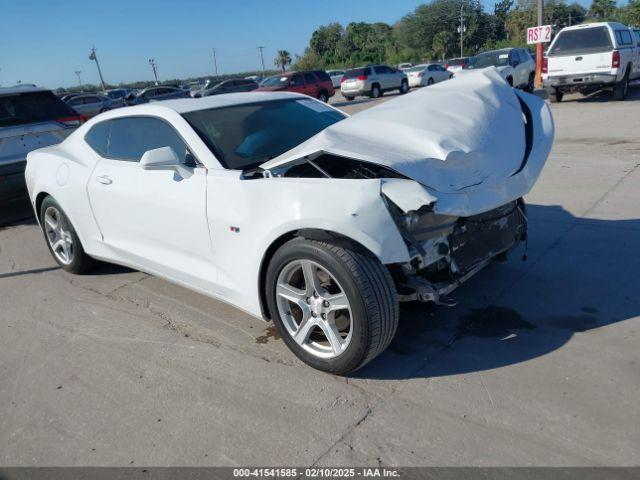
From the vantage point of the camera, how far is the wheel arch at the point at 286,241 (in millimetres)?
2898

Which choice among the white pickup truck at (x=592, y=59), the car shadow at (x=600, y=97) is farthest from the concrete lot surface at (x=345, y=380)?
the car shadow at (x=600, y=97)

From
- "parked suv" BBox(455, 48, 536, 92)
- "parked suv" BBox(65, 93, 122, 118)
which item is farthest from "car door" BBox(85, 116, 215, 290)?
"parked suv" BBox(65, 93, 122, 118)

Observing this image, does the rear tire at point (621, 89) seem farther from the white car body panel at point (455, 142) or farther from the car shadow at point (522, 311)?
the white car body panel at point (455, 142)

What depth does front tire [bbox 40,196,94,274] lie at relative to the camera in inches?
195

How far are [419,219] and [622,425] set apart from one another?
142 cm

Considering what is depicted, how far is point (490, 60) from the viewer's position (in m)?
19.8

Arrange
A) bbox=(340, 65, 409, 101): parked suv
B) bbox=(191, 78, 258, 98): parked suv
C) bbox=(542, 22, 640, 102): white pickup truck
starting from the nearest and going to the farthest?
bbox=(542, 22, 640, 102): white pickup truck → bbox=(340, 65, 409, 101): parked suv → bbox=(191, 78, 258, 98): parked suv

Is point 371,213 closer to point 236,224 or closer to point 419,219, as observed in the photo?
point 419,219

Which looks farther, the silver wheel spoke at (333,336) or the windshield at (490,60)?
the windshield at (490,60)

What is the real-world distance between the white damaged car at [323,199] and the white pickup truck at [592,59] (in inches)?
470

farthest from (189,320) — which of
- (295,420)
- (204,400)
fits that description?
(295,420)

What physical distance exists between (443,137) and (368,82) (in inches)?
979

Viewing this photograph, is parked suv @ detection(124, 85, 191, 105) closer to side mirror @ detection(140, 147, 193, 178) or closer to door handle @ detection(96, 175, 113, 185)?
door handle @ detection(96, 175, 113, 185)

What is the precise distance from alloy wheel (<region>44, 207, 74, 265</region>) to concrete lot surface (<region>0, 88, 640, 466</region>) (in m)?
0.44
